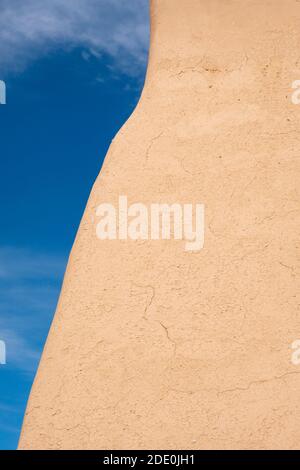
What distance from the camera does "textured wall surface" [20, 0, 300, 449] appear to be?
2.29 m

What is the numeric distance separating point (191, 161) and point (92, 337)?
0.98 metres

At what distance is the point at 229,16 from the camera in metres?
3.12

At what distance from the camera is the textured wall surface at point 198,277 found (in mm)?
2291

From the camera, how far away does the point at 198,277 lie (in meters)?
2.52

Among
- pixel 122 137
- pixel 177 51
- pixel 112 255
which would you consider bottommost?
pixel 112 255

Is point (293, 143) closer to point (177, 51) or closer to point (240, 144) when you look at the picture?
point (240, 144)

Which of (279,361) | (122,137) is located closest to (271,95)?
(122,137)
